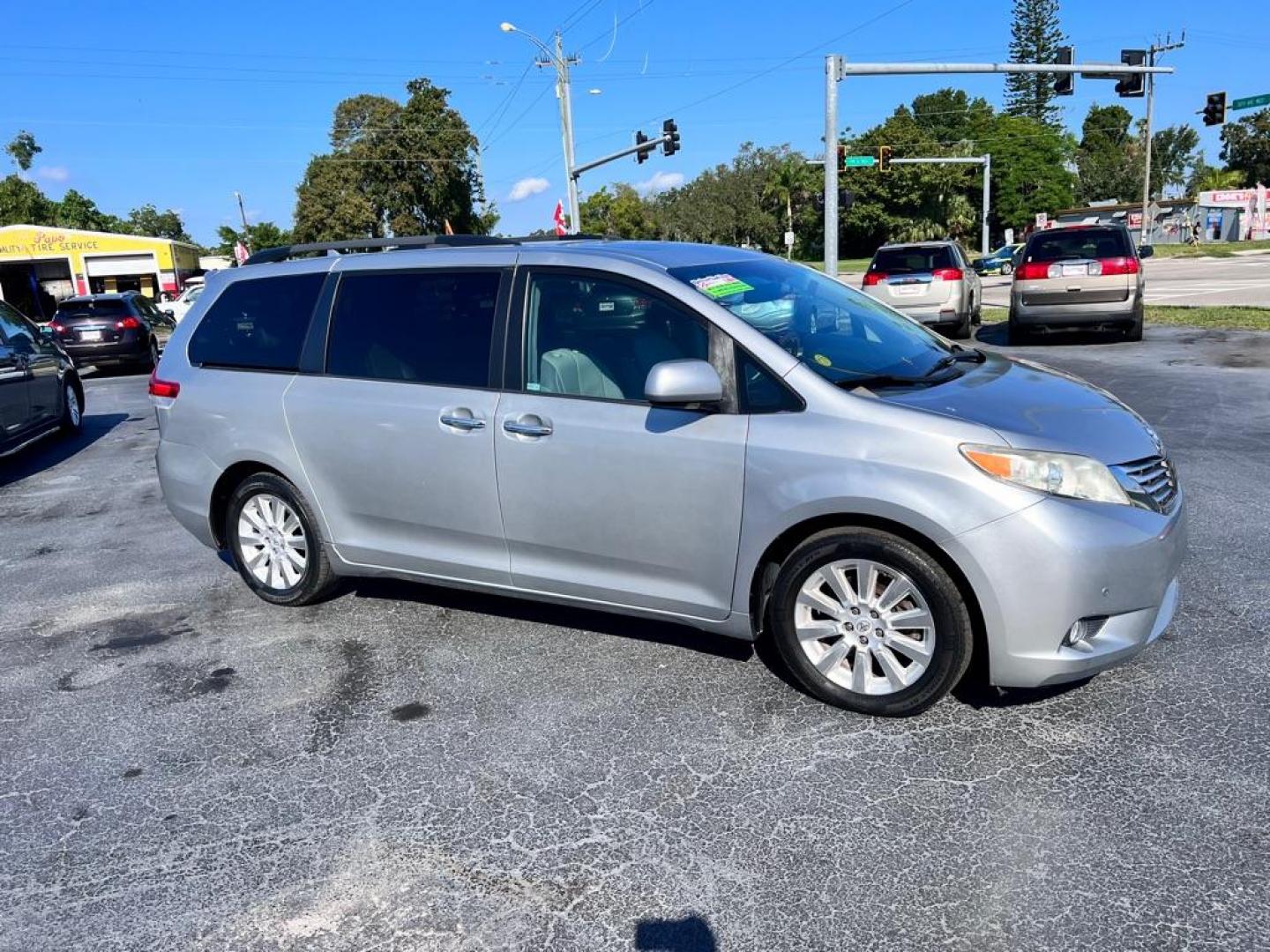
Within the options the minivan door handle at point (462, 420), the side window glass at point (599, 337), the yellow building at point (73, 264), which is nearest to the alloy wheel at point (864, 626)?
the side window glass at point (599, 337)

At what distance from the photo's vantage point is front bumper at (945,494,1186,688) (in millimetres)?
3299

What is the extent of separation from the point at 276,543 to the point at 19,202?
74978 millimetres

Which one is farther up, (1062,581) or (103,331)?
(103,331)

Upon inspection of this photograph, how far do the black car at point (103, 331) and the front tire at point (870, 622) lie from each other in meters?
18.4

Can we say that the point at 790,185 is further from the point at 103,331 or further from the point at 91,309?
the point at 103,331

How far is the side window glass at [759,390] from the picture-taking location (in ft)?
12.2

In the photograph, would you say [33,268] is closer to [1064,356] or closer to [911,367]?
[1064,356]

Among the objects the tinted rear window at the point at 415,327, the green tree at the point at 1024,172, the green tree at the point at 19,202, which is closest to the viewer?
the tinted rear window at the point at 415,327

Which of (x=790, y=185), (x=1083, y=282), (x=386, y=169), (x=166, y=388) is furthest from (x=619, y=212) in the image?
(x=166, y=388)

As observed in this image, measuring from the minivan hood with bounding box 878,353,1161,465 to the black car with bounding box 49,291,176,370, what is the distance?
18.4m

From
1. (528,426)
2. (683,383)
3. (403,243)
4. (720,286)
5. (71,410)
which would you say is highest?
(403,243)

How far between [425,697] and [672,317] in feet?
6.23

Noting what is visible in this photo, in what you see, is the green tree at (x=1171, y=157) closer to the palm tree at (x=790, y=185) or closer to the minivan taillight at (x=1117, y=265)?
the palm tree at (x=790, y=185)

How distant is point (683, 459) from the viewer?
3816 mm
